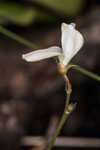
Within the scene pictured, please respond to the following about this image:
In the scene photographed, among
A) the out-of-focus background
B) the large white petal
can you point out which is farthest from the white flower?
the out-of-focus background

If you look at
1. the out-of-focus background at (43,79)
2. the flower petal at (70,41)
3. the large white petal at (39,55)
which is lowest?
the out-of-focus background at (43,79)

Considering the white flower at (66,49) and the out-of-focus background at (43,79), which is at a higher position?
the white flower at (66,49)

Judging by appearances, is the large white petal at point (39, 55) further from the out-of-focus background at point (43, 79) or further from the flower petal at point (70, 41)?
the out-of-focus background at point (43, 79)

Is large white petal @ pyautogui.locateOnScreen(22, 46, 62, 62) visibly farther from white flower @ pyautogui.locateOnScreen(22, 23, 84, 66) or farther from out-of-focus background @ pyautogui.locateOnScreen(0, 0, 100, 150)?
out-of-focus background @ pyautogui.locateOnScreen(0, 0, 100, 150)

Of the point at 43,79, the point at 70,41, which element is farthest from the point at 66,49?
the point at 43,79

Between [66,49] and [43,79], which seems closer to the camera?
A: [66,49]

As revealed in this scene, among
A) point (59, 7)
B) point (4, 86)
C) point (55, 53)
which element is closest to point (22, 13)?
point (59, 7)

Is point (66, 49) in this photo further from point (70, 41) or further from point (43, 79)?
point (43, 79)

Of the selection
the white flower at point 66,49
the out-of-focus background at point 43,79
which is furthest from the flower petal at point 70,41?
the out-of-focus background at point 43,79

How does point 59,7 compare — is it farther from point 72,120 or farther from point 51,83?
point 72,120
